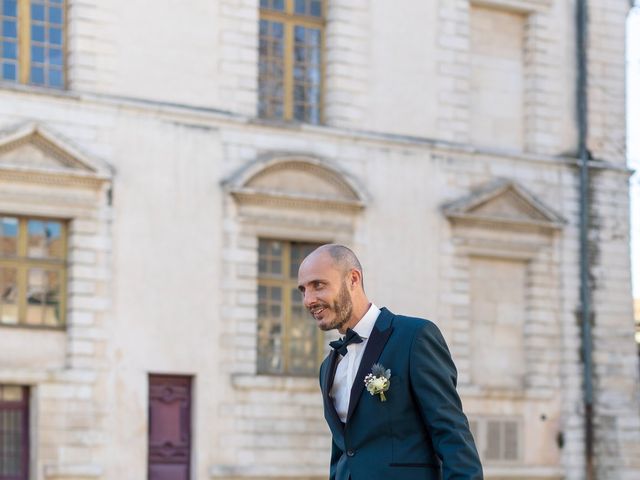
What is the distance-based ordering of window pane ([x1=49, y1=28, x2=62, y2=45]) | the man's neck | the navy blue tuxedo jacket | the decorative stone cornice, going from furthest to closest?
the decorative stone cornice → window pane ([x1=49, y1=28, x2=62, y2=45]) → the man's neck → the navy blue tuxedo jacket

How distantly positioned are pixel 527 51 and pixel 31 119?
29.7ft

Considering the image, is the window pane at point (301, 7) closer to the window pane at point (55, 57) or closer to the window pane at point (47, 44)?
the window pane at point (47, 44)

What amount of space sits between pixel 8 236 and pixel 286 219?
13.9 feet

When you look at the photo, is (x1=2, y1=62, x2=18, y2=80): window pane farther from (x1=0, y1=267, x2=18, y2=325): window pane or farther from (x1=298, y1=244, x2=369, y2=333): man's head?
(x1=298, y1=244, x2=369, y2=333): man's head

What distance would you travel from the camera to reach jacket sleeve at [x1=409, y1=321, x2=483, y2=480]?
6.66 metres

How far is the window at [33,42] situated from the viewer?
22922 millimetres

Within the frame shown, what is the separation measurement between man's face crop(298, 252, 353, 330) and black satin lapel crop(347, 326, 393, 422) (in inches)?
8.1

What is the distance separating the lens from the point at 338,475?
7.19m

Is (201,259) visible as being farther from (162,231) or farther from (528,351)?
(528,351)

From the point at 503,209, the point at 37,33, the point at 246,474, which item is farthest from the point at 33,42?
the point at 503,209

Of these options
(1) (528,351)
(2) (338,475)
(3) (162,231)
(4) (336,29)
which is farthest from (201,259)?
(2) (338,475)

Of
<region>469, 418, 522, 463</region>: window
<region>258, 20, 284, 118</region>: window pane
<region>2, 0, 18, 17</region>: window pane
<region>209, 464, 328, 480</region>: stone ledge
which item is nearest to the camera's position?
<region>2, 0, 18, 17</region>: window pane

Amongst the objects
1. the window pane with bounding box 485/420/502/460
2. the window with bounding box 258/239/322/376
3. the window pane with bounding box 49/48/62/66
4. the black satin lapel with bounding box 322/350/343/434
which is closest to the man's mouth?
the black satin lapel with bounding box 322/350/343/434

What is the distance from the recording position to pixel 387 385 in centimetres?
687
